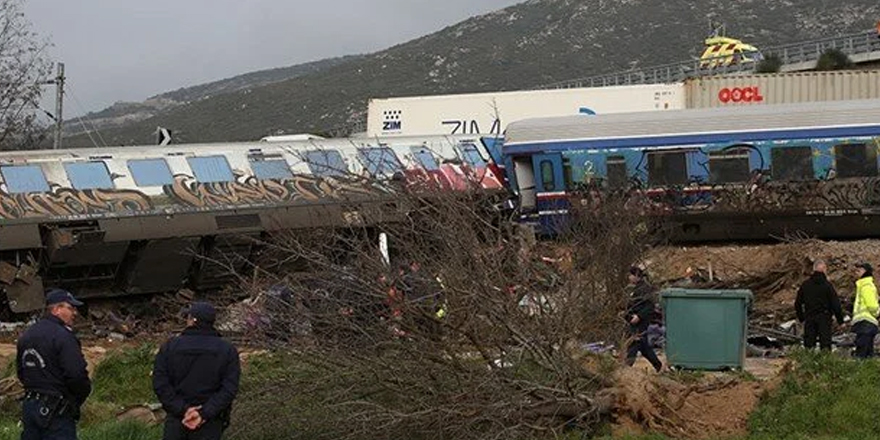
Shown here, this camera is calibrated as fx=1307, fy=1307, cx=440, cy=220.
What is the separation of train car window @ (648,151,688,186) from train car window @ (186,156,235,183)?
8051 millimetres

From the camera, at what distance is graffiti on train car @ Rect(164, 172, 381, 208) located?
75.2ft

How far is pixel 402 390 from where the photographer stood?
35.6 ft

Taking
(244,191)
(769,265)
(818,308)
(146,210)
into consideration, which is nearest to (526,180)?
(769,265)

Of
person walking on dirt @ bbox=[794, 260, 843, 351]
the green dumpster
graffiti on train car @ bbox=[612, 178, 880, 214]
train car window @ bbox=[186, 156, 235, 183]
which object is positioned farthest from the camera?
graffiti on train car @ bbox=[612, 178, 880, 214]

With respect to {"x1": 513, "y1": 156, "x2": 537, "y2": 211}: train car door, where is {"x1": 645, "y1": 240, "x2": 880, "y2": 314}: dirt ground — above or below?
below

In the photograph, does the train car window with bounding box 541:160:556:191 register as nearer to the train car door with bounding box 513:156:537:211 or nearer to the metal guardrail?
the train car door with bounding box 513:156:537:211

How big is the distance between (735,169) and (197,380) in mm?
17543

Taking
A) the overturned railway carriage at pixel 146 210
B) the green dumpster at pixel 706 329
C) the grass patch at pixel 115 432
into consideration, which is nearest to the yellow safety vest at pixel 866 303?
the green dumpster at pixel 706 329

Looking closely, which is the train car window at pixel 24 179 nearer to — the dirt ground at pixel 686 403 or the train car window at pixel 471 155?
the train car window at pixel 471 155

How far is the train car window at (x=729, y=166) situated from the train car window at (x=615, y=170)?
1663 mm

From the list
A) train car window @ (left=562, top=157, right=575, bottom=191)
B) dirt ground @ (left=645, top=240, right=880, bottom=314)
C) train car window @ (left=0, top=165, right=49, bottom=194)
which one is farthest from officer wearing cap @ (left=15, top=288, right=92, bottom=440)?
train car window @ (left=562, top=157, right=575, bottom=191)

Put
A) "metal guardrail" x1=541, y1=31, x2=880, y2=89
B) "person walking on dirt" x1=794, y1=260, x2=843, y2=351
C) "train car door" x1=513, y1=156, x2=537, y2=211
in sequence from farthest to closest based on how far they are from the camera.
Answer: "metal guardrail" x1=541, y1=31, x2=880, y2=89 < "train car door" x1=513, y1=156, x2=537, y2=211 < "person walking on dirt" x1=794, y1=260, x2=843, y2=351

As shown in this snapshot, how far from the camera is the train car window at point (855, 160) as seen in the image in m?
24.2

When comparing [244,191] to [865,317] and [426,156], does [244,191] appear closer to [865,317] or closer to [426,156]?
[426,156]
